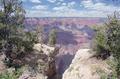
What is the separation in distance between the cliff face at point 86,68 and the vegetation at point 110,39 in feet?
4.57

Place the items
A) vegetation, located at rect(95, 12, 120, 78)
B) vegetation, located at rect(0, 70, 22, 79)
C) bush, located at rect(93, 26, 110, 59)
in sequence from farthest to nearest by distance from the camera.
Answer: bush, located at rect(93, 26, 110, 59), vegetation, located at rect(95, 12, 120, 78), vegetation, located at rect(0, 70, 22, 79)

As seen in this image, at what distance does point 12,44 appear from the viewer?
37.6 metres

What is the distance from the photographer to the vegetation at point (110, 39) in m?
32.7

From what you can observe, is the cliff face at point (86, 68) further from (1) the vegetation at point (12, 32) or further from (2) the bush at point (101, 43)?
(1) the vegetation at point (12, 32)

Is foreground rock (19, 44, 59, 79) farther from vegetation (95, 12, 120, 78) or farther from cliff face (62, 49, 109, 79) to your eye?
vegetation (95, 12, 120, 78)

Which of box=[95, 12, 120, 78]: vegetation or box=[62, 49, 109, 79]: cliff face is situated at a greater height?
box=[95, 12, 120, 78]: vegetation

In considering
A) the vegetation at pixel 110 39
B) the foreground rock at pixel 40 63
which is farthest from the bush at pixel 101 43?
the foreground rock at pixel 40 63

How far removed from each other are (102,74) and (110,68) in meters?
1.07

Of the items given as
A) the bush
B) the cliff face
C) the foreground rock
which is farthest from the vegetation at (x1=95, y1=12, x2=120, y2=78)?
the foreground rock

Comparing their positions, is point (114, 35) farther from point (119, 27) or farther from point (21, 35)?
point (21, 35)

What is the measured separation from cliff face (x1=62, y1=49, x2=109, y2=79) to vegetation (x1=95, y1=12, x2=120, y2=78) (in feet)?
4.57

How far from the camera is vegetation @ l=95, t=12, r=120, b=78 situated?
107 feet

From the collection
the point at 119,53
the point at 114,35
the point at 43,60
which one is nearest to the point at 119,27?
the point at 114,35

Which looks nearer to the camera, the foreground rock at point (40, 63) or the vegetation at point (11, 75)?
the vegetation at point (11, 75)
